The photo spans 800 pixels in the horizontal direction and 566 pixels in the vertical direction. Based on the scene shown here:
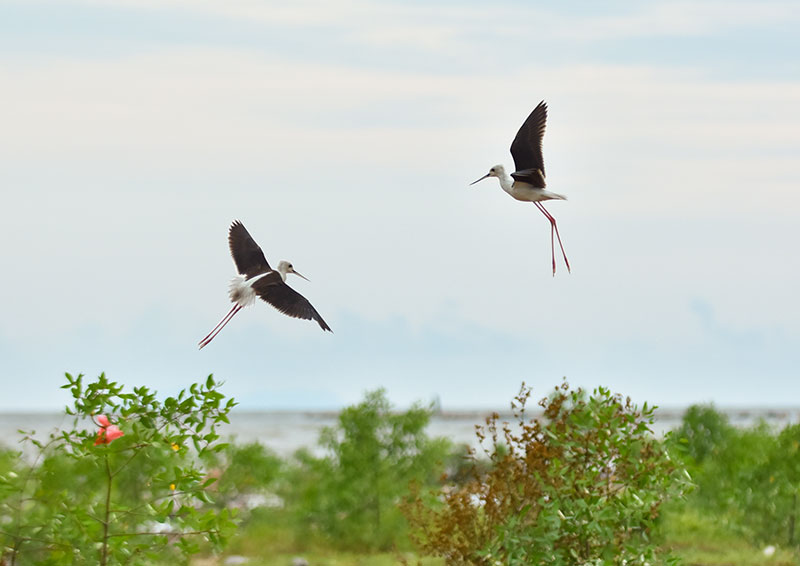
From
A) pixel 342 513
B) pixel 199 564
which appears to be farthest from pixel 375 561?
pixel 199 564

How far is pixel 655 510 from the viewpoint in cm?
630

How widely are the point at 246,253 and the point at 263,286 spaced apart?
0.54m

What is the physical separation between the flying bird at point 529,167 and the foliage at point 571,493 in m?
1.13

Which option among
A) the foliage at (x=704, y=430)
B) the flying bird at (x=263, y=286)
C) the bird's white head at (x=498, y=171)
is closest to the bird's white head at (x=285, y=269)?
the flying bird at (x=263, y=286)

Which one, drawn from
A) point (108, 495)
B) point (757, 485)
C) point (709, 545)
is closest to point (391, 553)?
point (709, 545)

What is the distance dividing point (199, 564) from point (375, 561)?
176 centimetres

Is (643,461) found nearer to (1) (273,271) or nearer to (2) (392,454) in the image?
(1) (273,271)

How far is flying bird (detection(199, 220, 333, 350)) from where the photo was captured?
630cm

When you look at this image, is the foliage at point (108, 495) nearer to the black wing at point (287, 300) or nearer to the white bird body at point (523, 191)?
the black wing at point (287, 300)

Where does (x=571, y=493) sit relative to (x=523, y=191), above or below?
below

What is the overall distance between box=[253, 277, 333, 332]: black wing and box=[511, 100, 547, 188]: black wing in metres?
1.53

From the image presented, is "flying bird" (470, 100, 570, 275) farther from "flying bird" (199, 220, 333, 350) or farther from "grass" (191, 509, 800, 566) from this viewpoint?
"grass" (191, 509, 800, 566)

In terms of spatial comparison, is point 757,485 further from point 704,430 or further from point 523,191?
point 523,191

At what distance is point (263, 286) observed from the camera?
6.40 meters
